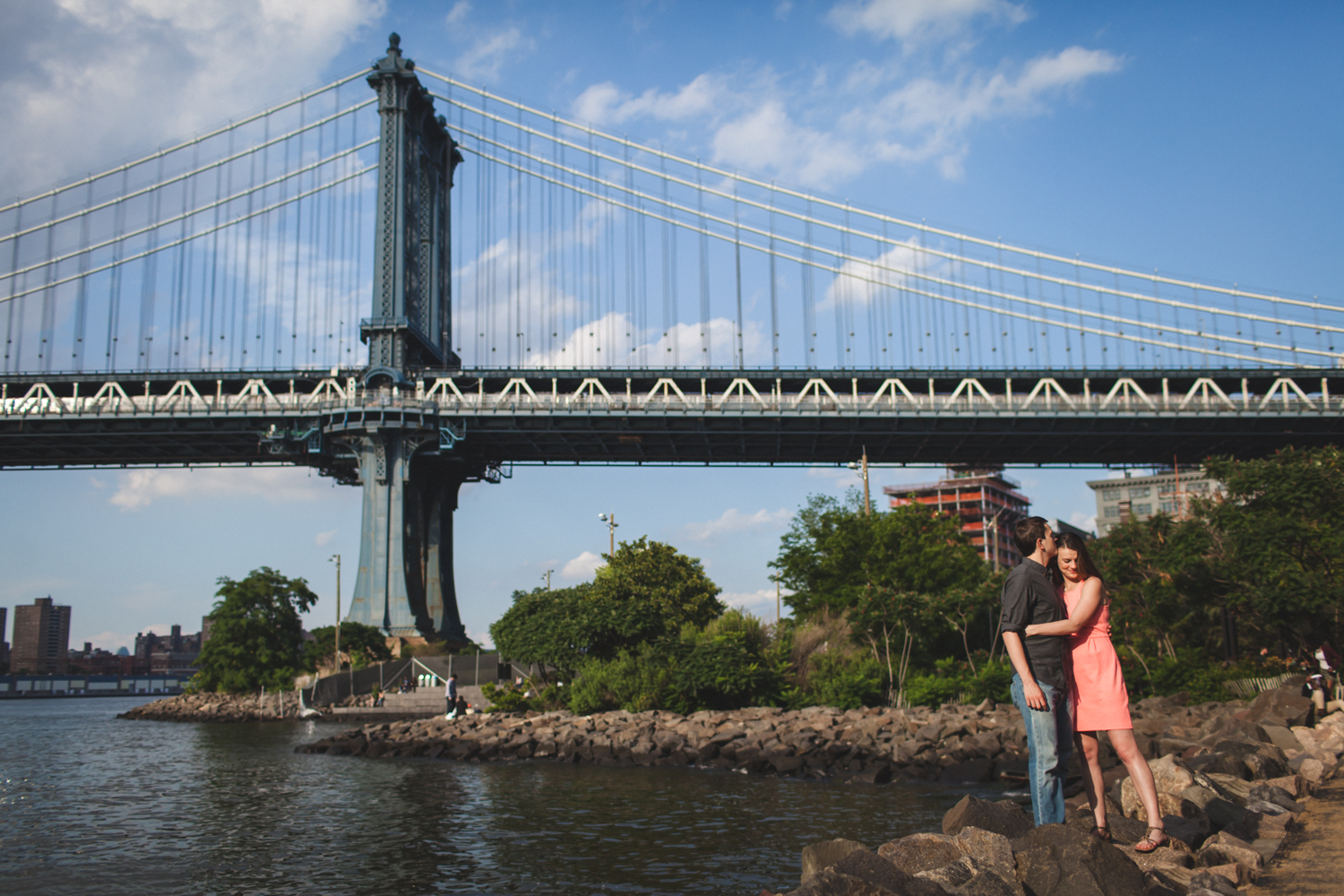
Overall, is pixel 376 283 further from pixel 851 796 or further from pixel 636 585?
pixel 851 796

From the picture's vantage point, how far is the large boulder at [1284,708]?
1662 centimetres

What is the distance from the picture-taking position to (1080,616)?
7.12m

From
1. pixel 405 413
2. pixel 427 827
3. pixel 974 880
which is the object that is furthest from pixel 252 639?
pixel 974 880

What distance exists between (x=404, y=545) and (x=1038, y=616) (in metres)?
51.8

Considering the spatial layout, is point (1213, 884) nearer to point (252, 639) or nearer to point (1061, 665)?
point (1061, 665)

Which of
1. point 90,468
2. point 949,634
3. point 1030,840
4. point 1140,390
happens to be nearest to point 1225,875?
point 1030,840

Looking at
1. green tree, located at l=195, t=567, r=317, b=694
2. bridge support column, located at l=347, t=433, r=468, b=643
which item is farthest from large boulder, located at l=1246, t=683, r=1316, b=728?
green tree, located at l=195, t=567, r=317, b=694

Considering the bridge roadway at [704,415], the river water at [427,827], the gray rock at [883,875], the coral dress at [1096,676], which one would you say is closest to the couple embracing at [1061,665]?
the coral dress at [1096,676]

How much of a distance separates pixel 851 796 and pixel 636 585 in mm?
26661

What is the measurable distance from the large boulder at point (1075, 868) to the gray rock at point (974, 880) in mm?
174

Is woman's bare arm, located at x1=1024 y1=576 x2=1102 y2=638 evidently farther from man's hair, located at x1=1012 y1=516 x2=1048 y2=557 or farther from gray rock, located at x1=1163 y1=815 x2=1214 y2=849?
gray rock, located at x1=1163 y1=815 x2=1214 y2=849

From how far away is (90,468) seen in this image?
68438mm

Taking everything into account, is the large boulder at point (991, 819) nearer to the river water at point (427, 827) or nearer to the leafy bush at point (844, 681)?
the river water at point (427, 827)

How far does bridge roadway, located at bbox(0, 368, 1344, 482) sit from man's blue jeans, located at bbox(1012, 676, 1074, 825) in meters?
48.9
